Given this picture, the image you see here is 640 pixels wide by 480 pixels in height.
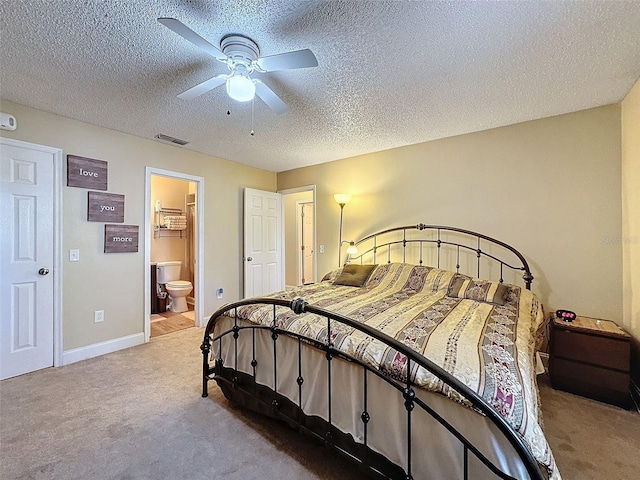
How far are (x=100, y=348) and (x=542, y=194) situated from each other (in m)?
4.91

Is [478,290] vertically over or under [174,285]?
over

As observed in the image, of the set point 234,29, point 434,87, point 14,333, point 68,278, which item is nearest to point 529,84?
point 434,87

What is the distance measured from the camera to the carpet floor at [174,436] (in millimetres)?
1572

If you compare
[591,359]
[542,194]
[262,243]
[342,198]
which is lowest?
[591,359]

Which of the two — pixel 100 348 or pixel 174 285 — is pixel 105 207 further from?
pixel 174 285

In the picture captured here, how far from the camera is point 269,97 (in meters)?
2.03

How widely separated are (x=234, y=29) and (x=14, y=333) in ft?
10.6

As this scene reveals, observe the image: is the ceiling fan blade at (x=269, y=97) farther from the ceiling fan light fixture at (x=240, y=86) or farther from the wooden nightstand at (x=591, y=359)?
the wooden nightstand at (x=591, y=359)

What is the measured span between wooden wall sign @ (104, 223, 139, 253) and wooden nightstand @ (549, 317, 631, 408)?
4.36 meters

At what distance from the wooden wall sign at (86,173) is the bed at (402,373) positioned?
218 centimetres

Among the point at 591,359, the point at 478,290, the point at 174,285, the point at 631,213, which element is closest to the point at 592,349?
the point at 591,359

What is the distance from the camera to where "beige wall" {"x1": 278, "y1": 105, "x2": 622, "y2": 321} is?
2.59 meters

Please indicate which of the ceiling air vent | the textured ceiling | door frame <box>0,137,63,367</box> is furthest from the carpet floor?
the ceiling air vent

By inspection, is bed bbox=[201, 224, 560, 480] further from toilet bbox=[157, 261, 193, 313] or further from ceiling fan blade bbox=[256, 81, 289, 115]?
toilet bbox=[157, 261, 193, 313]
